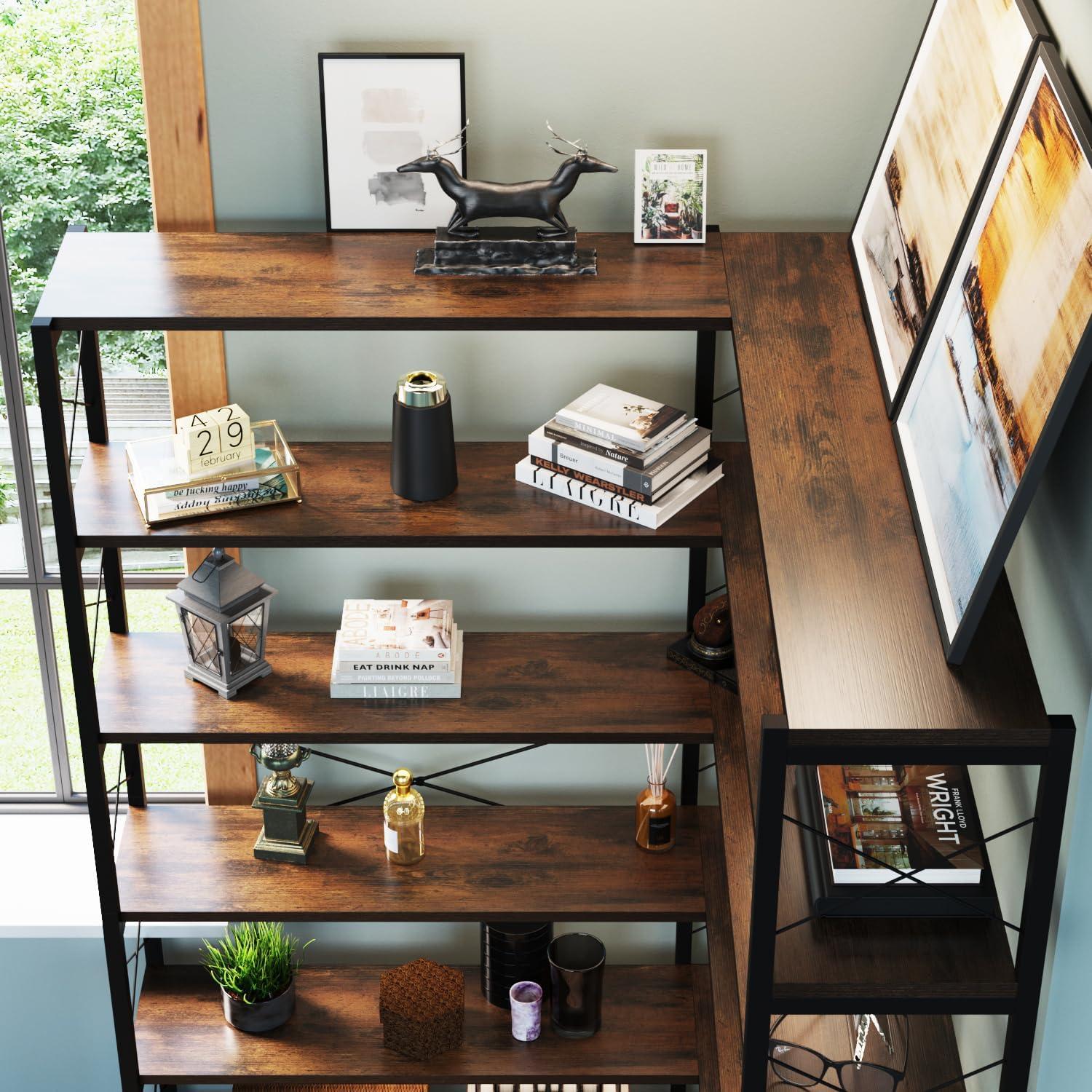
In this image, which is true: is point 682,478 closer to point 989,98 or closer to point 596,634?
point 596,634

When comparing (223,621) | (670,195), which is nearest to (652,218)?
(670,195)

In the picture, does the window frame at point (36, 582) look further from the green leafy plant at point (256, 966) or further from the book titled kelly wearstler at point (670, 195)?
the book titled kelly wearstler at point (670, 195)

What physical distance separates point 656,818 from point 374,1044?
72cm

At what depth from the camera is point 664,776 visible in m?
2.73

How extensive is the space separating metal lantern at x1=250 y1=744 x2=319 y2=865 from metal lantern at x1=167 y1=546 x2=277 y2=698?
0.17 metres

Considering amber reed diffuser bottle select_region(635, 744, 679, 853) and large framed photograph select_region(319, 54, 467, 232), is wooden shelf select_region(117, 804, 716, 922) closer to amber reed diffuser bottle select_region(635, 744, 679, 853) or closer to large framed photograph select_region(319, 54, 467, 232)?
amber reed diffuser bottle select_region(635, 744, 679, 853)

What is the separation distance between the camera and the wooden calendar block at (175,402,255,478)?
2.27m

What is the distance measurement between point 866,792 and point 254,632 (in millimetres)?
1173

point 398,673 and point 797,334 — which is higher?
point 797,334

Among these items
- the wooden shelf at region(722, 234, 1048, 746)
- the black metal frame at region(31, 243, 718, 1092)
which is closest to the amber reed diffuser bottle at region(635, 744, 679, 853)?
the black metal frame at region(31, 243, 718, 1092)

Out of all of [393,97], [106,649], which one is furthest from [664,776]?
[393,97]

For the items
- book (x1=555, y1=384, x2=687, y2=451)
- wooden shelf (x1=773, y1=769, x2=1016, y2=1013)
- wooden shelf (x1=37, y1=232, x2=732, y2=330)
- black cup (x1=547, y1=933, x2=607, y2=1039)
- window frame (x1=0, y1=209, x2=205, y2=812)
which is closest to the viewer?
wooden shelf (x1=773, y1=769, x2=1016, y2=1013)

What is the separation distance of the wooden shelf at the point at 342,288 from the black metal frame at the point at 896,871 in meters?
0.84

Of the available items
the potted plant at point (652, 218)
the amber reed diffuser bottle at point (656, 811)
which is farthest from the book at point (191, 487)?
the amber reed diffuser bottle at point (656, 811)
